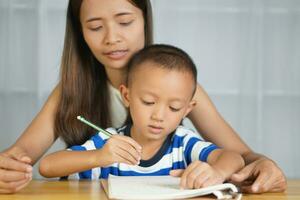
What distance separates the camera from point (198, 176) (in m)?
1.31

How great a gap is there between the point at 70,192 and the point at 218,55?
2976mm

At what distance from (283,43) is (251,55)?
0.23 m

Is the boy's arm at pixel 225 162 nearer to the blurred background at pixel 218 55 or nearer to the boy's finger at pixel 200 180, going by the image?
the boy's finger at pixel 200 180

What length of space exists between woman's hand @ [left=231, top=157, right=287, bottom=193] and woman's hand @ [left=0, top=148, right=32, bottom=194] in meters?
0.45

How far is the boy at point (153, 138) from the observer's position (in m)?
1.50

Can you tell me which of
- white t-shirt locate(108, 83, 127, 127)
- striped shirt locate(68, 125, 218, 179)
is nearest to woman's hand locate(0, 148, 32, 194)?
striped shirt locate(68, 125, 218, 179)

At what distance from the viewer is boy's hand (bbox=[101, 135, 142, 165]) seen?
1.42m

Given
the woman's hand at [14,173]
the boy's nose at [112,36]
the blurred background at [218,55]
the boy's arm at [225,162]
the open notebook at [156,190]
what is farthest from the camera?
the blurred background at [218,55]

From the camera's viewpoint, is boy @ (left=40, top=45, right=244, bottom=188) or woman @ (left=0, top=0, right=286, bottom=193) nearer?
boy @ (left=40, top=45, right=244, bottom=188)

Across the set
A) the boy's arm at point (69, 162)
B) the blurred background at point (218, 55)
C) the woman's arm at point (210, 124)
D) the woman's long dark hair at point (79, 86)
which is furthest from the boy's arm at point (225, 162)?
the blurred background at point (218, 55)

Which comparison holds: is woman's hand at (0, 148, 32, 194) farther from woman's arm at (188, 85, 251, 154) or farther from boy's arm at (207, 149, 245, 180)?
woman's arm at (188, 85, 251, 154)

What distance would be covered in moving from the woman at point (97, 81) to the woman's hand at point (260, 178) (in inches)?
7.5

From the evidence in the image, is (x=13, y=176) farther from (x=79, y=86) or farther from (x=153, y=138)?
(x=79, y=86)

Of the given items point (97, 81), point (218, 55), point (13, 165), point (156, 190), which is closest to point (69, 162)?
point (13, 165)
